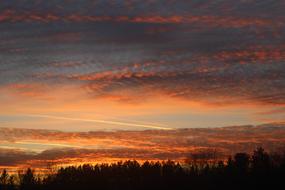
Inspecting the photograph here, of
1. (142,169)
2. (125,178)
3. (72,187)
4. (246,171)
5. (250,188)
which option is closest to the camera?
(250,188)

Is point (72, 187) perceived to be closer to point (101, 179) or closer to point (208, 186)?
point (101, 179)

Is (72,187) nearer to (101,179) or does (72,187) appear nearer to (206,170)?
(101,179)

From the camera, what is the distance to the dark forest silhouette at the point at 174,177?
468ft

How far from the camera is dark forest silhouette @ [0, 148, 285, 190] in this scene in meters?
142

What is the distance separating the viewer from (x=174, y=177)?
166m

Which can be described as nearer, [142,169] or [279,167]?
[279,167]

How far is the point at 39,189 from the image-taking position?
547ft

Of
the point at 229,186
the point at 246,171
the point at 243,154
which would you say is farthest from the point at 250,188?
the point at 243,154

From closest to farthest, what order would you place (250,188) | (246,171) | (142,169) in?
(250,188)
(246,171)
(142,169)

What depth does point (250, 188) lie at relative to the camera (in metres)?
138

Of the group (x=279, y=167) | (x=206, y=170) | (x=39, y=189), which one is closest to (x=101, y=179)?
(x=39, y=189)

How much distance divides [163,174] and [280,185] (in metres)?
55.9

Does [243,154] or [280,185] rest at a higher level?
[243,154]

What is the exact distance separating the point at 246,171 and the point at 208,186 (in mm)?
17821
